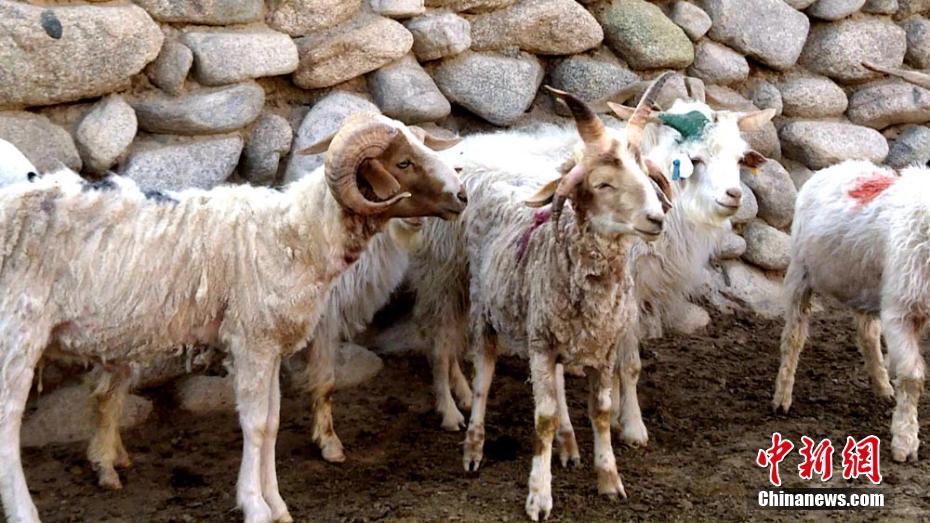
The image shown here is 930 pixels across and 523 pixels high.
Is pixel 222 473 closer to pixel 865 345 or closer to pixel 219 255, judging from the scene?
pixel 219 255

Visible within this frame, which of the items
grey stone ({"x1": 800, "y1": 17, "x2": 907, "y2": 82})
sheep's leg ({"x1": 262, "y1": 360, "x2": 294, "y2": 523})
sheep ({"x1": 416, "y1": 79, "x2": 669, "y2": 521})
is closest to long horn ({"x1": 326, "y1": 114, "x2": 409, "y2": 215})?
sheep ({"x1": 416, "y1": 79, "x2": 669, "y2": 521})

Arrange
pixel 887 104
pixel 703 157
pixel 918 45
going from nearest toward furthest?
1. pixel 703 157
2. pixel 887 104
3. pixel 918 45

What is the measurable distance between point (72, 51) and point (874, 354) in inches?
194

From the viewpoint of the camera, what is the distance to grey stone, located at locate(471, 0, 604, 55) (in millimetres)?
7004

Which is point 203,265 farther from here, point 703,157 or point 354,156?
point 703,157

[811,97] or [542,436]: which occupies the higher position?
[811,97]

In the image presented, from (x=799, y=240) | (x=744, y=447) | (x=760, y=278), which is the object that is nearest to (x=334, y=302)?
(x=744, y=447)

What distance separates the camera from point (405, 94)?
646 cm

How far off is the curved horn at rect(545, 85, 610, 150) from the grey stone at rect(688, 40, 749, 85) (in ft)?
11.3

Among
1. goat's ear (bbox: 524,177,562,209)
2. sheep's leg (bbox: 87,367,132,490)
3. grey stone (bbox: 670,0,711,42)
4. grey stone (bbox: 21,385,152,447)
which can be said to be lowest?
grey stone (bbox: 21,385,152,447)

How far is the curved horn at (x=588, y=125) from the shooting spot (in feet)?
14.8

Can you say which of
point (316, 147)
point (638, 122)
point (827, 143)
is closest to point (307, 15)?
point (316, 147)

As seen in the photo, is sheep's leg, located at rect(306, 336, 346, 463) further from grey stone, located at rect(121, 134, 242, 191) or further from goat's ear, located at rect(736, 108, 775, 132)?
goat's ear, located at rect(736, 108, 775, 132)

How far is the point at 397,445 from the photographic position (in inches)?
227
